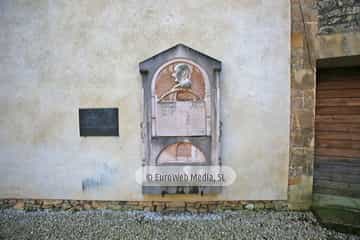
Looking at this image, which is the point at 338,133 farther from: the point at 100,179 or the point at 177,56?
the point at 100,179

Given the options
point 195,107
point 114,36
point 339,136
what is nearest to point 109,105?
point 114,36

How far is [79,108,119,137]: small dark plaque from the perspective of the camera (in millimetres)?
2891

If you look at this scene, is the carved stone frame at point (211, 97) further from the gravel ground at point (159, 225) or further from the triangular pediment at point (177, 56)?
the gravel ground at point (159, 225)

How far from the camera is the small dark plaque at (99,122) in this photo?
289 cm

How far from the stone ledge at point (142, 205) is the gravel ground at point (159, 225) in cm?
8

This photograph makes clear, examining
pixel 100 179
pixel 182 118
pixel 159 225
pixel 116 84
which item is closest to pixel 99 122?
pixel 116 84

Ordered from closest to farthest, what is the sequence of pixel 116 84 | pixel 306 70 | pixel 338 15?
pixel 338 15, pixel 306 70, pixel 116 84

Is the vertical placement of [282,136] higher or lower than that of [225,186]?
higher

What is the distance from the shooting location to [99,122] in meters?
2.91

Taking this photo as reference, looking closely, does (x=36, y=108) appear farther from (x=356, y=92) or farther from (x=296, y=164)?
(x=356, y=92)

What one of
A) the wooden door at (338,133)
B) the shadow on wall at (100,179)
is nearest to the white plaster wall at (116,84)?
the shadow on wall at (100,179)

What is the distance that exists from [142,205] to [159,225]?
459mm

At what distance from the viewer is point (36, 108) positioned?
9.75ft

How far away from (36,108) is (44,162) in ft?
2.61
